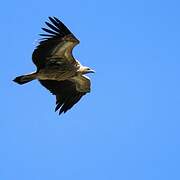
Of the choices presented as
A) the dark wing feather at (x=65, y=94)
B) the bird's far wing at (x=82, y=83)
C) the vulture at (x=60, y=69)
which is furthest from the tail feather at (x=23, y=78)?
the bird's far wing at (x=82, y=83)

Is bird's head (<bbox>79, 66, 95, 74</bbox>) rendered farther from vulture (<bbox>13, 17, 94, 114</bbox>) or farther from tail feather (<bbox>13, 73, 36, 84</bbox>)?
tail feather (<bbox>13, 73, 36, 84</bbox>)

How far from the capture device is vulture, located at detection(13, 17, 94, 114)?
23.3 meters

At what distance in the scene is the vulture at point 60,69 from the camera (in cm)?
2331

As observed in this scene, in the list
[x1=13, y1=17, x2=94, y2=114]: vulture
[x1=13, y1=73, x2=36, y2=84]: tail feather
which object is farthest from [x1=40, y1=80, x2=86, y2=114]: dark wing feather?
[x1=13, y1=73, x2=36, y2=84]: tail feather

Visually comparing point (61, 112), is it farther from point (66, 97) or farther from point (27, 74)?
point (27, 74)

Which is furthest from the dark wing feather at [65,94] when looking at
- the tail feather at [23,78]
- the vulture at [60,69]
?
the tail feather at [23,78]

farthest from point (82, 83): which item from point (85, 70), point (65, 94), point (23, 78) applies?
point (23, 78)

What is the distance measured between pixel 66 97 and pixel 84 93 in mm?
593

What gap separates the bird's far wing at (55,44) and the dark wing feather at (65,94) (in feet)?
5.15

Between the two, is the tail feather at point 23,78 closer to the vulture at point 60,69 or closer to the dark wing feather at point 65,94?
the vulture at point 60,69

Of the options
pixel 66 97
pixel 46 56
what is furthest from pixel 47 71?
pixel 66 97

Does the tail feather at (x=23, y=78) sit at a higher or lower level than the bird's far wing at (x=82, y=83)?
lower

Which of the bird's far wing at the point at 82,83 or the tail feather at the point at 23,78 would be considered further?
the bird's far wing at the point at 82,83

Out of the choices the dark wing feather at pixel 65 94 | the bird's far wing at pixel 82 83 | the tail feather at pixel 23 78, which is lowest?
the tail feather at pixel 23 78
